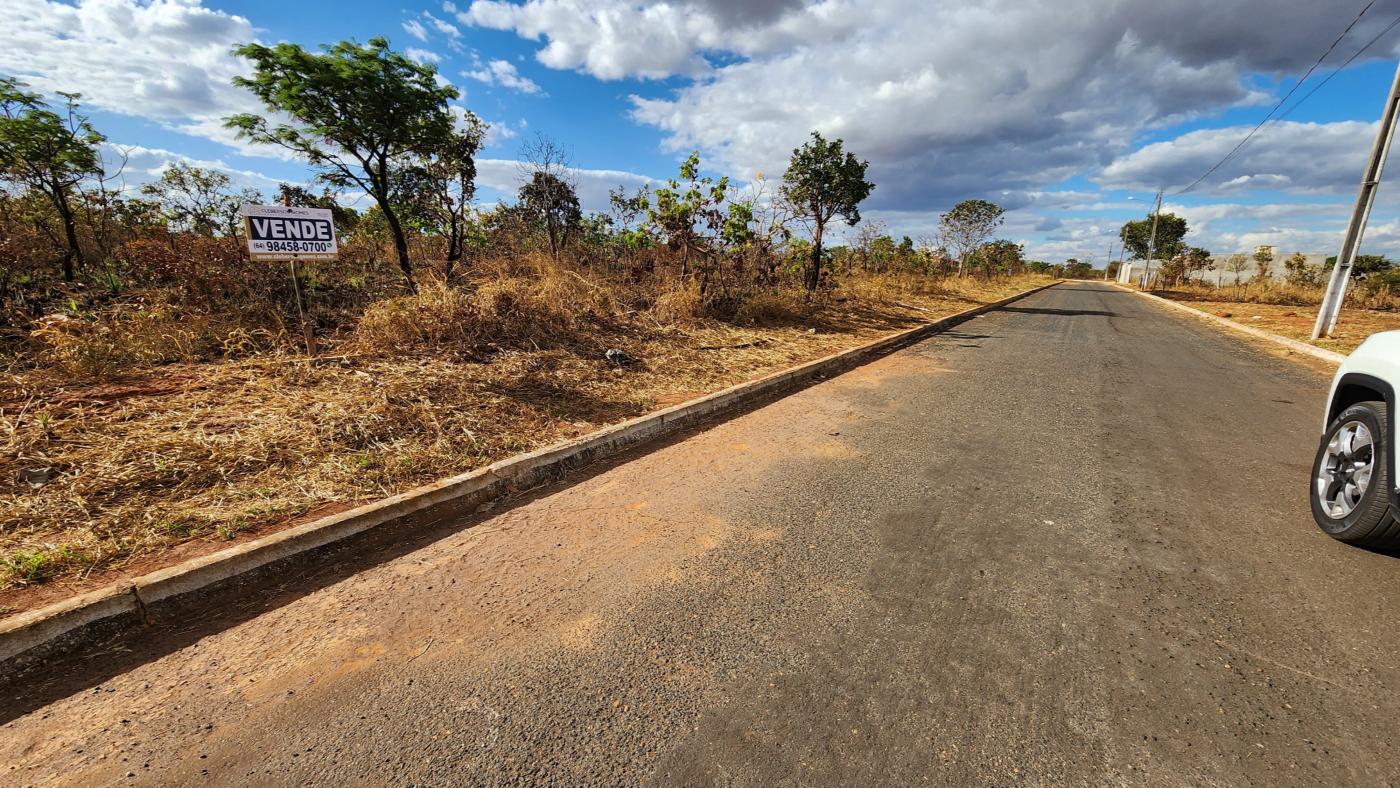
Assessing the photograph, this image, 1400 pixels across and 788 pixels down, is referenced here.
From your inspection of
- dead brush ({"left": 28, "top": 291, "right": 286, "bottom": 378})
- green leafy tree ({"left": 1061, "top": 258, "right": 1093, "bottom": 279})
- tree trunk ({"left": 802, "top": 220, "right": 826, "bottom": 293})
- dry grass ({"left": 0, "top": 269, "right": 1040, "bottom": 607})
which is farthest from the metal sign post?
green leafy tree ({"left": 1061, "top": 258, "right": 1093, "bottom": 279})

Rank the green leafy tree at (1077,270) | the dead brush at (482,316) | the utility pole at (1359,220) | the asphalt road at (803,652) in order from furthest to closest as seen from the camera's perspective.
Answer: the green leafy tree at (1077,270)
the utility pole at (1359,220)
the dead brush at (482,316)
the asphalt road at (803,652)

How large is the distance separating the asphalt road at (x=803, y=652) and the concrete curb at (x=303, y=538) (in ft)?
0.60

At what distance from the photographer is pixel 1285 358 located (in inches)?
356

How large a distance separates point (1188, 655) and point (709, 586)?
1941mm

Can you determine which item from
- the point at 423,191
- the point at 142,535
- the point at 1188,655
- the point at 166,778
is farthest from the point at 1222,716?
the point at 423,191

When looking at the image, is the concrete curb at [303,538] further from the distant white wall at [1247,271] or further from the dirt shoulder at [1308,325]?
the distant white wall at [1247,271]

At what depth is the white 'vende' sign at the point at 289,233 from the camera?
451 centimetres

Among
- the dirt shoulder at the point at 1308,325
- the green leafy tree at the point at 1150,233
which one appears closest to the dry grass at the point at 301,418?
the dirt shoulder at the point at 1308,325

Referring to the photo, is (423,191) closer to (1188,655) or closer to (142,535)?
(142,535)

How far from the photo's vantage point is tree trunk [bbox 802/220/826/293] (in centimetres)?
1330

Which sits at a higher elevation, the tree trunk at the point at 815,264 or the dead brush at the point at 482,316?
the tree trunk at the point at 815,264

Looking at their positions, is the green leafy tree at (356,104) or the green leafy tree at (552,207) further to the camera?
the green leafy tree at (552,207)

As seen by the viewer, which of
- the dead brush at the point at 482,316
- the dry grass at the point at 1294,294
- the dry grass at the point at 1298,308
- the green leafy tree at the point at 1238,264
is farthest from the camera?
the green leafy tree at the point at 1238,264

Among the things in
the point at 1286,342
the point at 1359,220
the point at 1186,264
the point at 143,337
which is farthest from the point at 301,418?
the point at 1186,264
